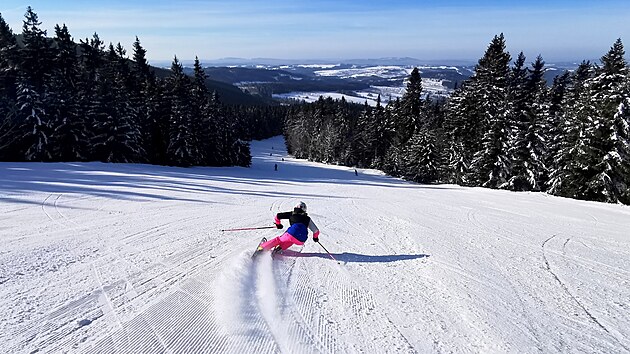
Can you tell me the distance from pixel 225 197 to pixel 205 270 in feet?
29.0

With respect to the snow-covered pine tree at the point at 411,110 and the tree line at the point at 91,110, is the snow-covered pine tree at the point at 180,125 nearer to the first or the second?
the tree line at the point at 91,110

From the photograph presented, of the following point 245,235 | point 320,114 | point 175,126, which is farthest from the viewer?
point 320,114

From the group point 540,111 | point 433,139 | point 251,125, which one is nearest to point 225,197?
point 540,111

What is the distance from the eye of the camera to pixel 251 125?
105812 mm

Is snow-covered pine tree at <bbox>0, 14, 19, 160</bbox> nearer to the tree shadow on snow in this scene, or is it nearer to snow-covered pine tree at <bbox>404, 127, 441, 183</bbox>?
the tree shadow on snow

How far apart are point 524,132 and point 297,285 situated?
27.2m

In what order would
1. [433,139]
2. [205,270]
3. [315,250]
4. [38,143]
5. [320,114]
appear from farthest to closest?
1. [320,114]
2. [433,139]
3. [38,143]
4. [315,250]
5. [205,270]

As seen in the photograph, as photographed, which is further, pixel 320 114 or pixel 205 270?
pixel 320 114

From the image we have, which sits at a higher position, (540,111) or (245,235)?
(540,111)

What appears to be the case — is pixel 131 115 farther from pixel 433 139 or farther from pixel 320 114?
pixel 320 114

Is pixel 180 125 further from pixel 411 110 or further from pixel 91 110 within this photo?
pixel 411 110

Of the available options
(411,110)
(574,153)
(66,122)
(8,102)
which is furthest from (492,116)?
(8,102)

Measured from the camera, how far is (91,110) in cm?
2917

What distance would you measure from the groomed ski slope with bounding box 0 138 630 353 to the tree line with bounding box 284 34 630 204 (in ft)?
41.9
